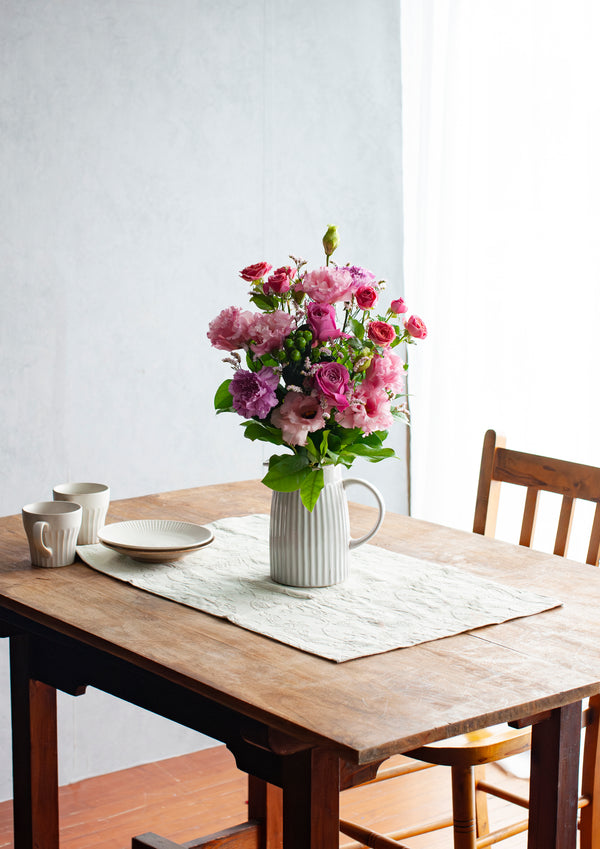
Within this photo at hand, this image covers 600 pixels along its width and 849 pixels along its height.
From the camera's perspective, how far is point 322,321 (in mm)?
1572

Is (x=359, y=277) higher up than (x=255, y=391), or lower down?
higher up

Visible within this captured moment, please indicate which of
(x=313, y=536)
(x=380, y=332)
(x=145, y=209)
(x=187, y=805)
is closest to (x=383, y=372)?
(x=380, y=332)

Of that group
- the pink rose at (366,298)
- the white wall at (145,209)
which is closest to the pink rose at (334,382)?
the pink rose at (366,298)

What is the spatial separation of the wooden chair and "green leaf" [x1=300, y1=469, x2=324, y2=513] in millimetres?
502

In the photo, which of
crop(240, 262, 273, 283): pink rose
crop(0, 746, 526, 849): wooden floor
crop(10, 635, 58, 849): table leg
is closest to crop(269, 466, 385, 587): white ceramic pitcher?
crop(240, 262, 273, 283): pink rose

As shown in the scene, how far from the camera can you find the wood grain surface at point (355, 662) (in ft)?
3.97

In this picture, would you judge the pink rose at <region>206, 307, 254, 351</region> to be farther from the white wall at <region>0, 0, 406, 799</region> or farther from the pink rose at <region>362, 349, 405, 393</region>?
the white wall at <region>0, 0, 406, 799</region>

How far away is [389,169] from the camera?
3330mm

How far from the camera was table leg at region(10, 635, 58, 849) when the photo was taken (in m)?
1.79

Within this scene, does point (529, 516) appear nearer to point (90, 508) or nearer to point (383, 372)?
point (383, 372)

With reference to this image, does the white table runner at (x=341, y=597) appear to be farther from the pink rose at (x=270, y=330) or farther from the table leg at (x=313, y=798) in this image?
the pink rose at (x=270, y=330)

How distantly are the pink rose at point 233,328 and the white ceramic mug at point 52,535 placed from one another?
0.40 meters

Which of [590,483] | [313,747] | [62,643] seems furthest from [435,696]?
[590,483]

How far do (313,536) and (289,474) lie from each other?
0.11m
